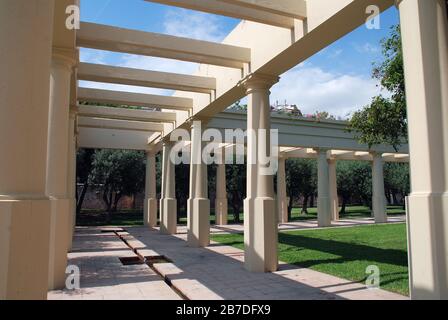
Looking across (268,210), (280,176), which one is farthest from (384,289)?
(280,176)

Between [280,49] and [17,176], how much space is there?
6048 mm

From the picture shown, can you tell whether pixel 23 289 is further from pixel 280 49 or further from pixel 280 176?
pixel 280 176

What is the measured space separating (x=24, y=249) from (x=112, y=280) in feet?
17.5

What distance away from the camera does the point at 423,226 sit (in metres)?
4.31

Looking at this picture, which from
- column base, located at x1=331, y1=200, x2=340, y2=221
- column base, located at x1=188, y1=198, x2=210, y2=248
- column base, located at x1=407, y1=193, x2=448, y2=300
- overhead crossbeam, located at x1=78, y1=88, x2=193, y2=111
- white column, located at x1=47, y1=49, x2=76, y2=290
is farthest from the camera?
column base, located at x1=331, y1=200, x2=340, y2=221

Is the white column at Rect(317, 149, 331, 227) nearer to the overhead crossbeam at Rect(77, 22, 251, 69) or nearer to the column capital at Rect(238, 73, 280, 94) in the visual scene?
the column capital at Rect(238, 73, 280, 94)

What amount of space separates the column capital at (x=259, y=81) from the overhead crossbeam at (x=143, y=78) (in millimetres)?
2305

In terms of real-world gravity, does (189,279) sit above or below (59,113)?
below

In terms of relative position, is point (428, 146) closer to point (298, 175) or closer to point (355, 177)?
point (298, 175)

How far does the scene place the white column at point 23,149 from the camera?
3178 millimetres

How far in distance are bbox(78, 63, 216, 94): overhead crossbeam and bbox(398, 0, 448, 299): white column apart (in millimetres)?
7441

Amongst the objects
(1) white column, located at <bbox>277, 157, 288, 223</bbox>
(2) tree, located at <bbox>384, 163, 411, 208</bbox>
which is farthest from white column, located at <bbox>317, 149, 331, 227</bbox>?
(2) tree, located at <bbox>384, 163, 411, 208</bbox>

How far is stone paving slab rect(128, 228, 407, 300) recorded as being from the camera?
6.72m

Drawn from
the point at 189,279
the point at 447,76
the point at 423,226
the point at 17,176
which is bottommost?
the point at 189,279
